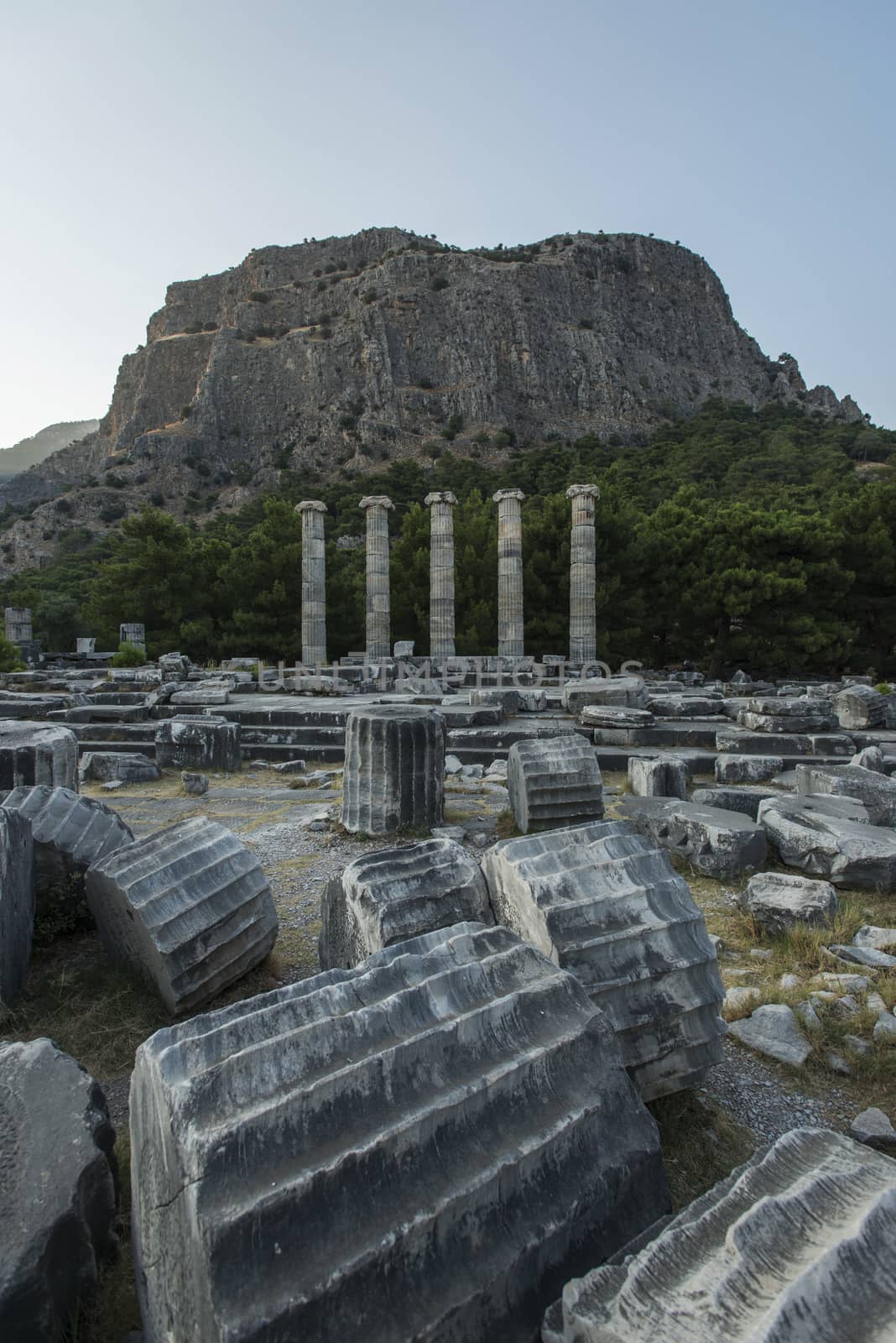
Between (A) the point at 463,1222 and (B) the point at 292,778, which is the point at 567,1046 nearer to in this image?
(A) the point at 463,1222

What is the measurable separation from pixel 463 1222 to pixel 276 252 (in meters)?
99.1

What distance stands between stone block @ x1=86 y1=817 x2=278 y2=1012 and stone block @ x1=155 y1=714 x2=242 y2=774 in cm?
531

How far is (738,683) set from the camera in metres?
17.2

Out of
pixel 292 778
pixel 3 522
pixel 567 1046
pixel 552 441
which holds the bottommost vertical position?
pixel 292 778

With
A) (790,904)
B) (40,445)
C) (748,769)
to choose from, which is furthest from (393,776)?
(40,445)

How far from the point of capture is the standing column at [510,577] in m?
21.8

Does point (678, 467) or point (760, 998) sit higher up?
point (678, 467)

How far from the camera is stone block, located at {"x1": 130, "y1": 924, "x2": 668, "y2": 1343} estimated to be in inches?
50.4

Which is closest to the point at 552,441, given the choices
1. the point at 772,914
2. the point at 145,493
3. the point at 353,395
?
the point at 353,395

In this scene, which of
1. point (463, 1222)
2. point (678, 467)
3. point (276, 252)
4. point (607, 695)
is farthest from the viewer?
point (276, 252)

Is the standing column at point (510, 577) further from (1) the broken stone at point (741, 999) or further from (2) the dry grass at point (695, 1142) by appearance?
(2) the dry grass at point (695, 1142)

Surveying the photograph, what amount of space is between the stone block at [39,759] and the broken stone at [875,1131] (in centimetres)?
568

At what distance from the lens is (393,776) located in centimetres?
569

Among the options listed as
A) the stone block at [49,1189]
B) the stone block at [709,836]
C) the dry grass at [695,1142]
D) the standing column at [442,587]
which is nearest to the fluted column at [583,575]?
the standing column at [442,587]
